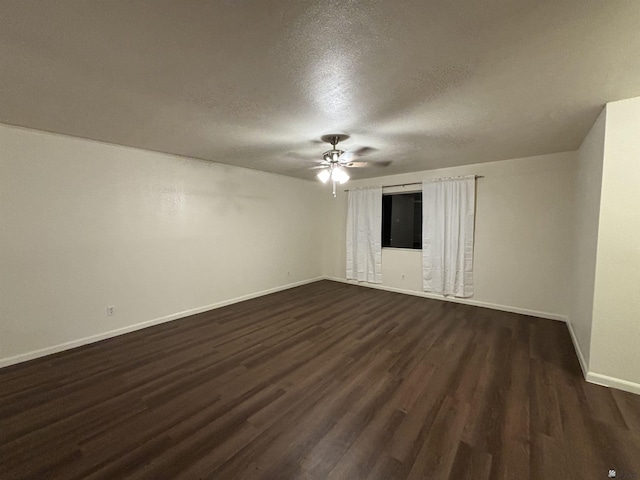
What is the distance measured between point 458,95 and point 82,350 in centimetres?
454

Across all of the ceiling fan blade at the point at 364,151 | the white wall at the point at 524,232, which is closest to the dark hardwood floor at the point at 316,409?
the white wall at the point at 524,232

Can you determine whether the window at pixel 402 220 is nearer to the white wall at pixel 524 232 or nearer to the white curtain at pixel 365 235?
the white curtain at pixel 365 235

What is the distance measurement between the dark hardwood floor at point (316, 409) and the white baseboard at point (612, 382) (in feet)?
0.33

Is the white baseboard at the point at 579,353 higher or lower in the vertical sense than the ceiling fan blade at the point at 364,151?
lower

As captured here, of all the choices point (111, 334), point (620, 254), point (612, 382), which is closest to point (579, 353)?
point (612, 382)

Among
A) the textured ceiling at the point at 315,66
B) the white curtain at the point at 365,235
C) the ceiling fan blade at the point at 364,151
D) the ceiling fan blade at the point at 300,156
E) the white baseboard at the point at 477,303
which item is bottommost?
the white baseboard at the point at 477,303

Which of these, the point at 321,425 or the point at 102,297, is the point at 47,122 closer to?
the point at 102,297

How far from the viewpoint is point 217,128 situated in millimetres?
2729

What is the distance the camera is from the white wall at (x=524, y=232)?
375 cm

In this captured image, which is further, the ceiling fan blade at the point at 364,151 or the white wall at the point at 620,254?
the ceiling fan blade at the point at 364,151

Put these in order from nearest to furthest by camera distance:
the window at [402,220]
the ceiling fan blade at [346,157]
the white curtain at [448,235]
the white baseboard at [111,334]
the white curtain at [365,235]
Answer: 1. the white baseboard at [111,334]
2. the ceiling fan blade at [346,157]
3. the white curtain at [448,235]
4. the window at [402,220]
5. the white curtain at [365,235]

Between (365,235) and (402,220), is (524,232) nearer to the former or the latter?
(402,220)

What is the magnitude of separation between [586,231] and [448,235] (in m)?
2.04

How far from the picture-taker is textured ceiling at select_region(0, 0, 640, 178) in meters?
1.22
